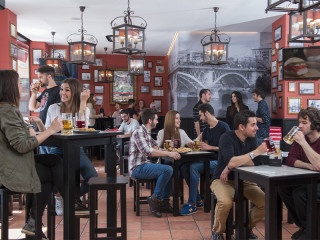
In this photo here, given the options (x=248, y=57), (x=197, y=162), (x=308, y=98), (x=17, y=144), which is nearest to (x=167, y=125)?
(x=197, y=162)

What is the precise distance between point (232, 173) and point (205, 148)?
1284 mm

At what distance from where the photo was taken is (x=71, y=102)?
3.59m

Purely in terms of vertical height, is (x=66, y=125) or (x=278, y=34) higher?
(x=278, y=34)

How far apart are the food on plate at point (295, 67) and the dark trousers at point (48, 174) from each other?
6028 mm

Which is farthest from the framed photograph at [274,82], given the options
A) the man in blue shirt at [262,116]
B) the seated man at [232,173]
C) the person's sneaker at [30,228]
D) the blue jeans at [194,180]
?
the person's sneaker at [30,228]

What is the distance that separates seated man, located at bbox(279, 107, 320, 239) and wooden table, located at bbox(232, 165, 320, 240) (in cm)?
13

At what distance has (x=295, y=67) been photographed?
7535 mm

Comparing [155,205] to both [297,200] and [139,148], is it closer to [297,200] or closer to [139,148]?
[139,148]

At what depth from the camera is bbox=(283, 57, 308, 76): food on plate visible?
24.5 ft

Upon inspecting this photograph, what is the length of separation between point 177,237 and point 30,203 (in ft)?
4.86

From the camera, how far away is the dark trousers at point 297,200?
295 cm

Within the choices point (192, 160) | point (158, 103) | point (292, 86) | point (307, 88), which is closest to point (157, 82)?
point (158, 103)

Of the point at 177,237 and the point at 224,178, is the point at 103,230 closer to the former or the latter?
the point at 177,237

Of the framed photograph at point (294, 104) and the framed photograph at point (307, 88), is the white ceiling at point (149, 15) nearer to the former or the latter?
the framed photograph at point (307, 88)
